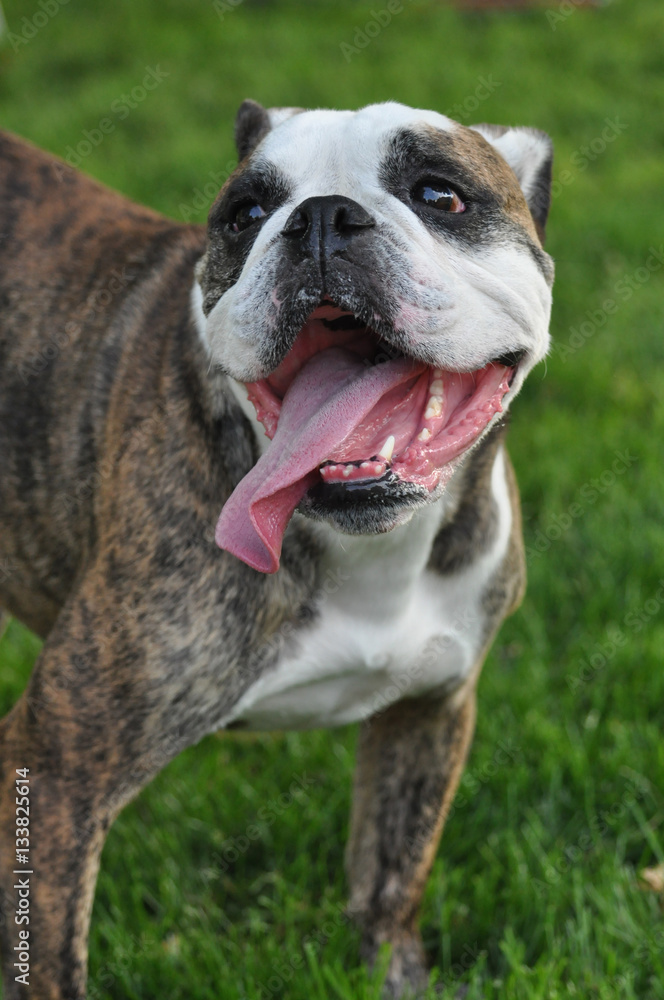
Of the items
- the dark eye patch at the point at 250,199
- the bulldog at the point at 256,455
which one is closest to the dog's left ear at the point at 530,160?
the bulldog at the point at 256,455

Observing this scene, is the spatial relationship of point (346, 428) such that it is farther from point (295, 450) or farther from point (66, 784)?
point (66, 784)

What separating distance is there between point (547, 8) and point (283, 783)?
7.86 meters

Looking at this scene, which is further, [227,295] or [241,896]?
[241,896]

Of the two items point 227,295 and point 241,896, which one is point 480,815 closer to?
point 241,896

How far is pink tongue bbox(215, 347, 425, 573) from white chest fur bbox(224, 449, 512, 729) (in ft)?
1.04

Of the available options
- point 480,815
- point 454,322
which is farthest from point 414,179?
point 480,815

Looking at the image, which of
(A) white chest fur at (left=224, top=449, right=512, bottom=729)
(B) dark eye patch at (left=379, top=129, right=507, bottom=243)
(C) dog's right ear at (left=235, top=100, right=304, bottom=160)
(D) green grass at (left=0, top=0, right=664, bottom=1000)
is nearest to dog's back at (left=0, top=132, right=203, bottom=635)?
(C) dog's right ear at (left=235, top=100, right=304, bottom=160)

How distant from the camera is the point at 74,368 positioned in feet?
8.22

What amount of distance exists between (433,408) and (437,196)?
0.37 metres

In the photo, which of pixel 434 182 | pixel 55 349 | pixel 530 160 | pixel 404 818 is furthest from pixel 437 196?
pixel 404 818

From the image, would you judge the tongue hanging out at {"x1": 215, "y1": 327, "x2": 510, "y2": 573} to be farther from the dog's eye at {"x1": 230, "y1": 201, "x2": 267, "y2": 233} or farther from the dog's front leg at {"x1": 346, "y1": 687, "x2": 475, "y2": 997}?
the dog's front leg at {"x1": 346, "y1": 687, "x2": 475, "y2": 997}

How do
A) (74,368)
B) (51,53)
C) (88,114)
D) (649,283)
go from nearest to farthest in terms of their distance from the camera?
(74,368)
(649,283)
(88,114)
(51,53)

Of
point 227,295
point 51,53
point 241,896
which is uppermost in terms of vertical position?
point 227,295

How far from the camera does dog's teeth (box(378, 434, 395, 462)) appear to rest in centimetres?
190
